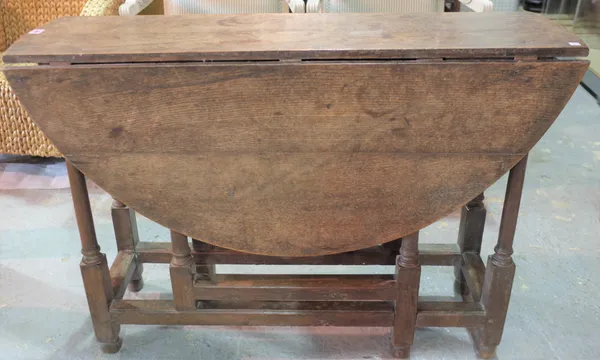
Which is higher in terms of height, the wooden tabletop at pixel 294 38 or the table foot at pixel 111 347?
the wooden tabletop at pixel 294 38

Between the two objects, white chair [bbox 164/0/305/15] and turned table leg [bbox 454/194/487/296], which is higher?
white chair [bbox 164/0/305/15]

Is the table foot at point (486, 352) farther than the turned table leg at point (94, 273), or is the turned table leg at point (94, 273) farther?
the table foot at point (486, 352)

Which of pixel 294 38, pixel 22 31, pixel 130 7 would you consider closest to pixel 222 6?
pixel 130 7

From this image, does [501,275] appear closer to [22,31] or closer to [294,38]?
[294,38]

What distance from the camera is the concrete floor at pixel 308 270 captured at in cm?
164

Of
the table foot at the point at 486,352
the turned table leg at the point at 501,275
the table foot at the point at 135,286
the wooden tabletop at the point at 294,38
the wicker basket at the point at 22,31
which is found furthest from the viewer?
the wicker basket at the point at 22,31

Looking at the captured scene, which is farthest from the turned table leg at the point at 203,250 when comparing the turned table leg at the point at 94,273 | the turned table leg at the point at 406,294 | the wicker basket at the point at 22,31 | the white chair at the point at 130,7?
the white chair at the point at 130,7

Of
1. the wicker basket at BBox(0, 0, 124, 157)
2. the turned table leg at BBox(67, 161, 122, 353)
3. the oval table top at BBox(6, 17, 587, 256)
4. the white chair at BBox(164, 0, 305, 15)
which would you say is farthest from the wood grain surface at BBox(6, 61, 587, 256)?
the white chair at BBox(164, 0, 305, 15)

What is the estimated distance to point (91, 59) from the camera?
4.07 ft

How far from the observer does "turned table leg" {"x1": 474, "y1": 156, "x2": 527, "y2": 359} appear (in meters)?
1.40

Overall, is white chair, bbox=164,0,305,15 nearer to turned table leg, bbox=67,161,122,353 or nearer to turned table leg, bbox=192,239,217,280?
turned table leg, bbox=192,239,217,280

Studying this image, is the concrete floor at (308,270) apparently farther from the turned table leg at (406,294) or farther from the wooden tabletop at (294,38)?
the wooden tabletop at (294,38)

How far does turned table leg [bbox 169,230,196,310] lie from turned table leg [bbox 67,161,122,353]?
190 millimetres

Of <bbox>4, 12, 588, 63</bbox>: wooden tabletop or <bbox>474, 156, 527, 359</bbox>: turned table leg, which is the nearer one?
<bbox>4, 12, 588, 63</bbox>: wooden tabletop
